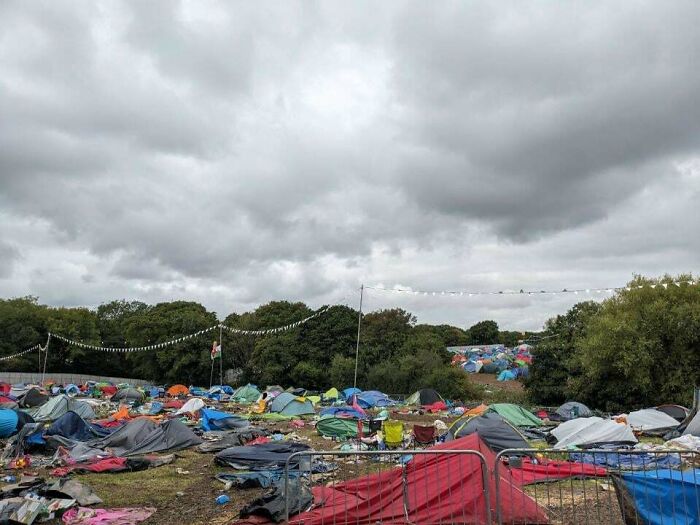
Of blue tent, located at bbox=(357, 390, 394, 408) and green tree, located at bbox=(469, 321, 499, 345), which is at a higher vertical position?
green tree, located at bbox=(469, 321, 499, 345)

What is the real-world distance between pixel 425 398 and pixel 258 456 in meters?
19.8

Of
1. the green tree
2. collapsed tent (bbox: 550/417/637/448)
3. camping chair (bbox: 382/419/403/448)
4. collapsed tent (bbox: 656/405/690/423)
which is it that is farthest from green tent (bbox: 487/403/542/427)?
the green tree

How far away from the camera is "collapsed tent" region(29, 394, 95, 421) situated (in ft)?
78.2

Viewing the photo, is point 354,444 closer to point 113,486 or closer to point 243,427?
point 243,427

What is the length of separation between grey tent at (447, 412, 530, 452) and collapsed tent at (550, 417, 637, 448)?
2.72 m

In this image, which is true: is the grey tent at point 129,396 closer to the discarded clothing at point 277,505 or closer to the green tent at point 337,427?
the green tent at point 337,427

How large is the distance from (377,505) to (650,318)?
20471mm

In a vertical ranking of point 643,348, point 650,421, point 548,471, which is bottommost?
point 548,471

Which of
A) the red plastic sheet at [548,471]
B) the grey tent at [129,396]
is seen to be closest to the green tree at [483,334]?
the grey tent at [129,396]

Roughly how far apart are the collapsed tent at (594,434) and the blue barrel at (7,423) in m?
16.0

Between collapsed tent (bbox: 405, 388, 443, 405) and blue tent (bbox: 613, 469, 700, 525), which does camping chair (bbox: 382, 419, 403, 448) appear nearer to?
blue tent (bbox: 613, 469, 700, 525)

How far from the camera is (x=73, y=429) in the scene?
58.5 feet

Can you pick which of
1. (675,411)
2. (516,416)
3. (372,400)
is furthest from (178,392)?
(675,411)

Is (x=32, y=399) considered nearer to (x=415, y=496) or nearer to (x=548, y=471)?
(x=548, y=471)
